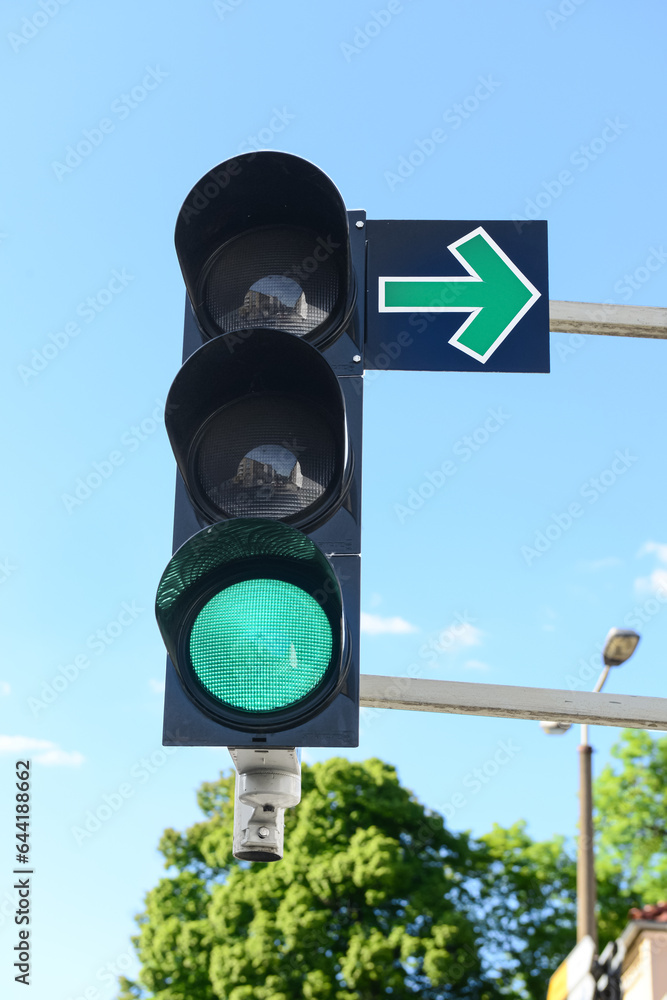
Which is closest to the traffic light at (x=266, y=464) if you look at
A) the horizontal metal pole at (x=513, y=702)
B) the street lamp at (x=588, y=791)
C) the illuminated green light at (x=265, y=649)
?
the illuminated green light at (x=265, y=649)

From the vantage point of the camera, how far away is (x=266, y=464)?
8.41 feet

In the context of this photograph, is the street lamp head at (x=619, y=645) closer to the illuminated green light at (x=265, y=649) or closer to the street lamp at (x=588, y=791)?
the street lamp at (x=588, y=791)

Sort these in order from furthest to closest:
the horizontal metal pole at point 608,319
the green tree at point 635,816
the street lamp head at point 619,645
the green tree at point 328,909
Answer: the green tree at point 635,816
the green tree at point 328,909
the street lamp head at point 619,645
the horizontal metal pole at point 608,319

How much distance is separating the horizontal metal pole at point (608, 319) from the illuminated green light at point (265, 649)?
1335mm

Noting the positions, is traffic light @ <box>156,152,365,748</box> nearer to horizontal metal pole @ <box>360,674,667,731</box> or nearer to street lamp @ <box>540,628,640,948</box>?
horizontal metal pole @ <box>360,674,667,731</box>

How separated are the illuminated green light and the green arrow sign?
957 millimetres

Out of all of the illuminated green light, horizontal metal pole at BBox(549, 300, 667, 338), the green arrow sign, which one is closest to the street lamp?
horizontal metal pole at BBox(549, 300, 667, 338)

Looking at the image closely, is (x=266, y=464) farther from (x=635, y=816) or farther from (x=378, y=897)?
(x=635, y=816)

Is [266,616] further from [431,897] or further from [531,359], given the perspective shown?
[431,897]

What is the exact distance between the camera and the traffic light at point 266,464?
2291 mm

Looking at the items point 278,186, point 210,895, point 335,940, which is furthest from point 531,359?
point 210,895

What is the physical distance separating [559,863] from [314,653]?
25.3m

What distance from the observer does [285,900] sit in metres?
23.2

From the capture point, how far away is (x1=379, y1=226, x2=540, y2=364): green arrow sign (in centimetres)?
297
